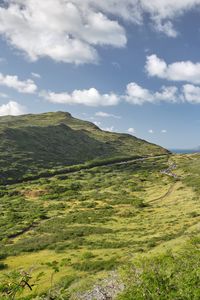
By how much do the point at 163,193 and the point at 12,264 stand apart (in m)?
68.6

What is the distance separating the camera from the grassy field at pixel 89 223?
4553 centimetres

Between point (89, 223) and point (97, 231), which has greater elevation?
point (97, 231)

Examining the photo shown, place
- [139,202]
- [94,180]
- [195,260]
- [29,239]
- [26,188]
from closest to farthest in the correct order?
1. [195,260]
2. [29,239]
3. [139,202]
4. [26,188]
5. [94,180]

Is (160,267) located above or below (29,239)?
above

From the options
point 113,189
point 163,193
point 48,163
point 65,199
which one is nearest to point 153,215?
point 163,193

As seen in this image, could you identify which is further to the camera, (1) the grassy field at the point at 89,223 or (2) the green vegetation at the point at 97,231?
(1) the grassy field at the point at 89,223

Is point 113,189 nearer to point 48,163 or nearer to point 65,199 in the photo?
point 65,199

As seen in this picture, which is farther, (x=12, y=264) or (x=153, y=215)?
(x=153, y=215)

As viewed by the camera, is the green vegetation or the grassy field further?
the grassy field

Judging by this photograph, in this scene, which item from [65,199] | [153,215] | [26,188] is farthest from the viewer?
[26,188]

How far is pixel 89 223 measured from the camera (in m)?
79.2

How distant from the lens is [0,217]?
8869cm

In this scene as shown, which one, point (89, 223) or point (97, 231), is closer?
point (97, 231)

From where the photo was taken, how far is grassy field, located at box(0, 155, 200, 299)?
45531 mm
